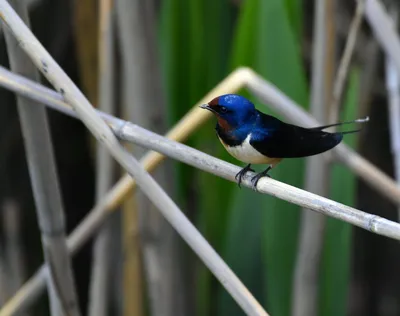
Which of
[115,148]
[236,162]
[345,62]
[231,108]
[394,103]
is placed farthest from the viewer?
[394,103]

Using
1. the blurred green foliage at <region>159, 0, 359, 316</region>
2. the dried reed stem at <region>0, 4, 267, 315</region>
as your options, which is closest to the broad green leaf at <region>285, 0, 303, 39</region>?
the blurred green foliage at <region>159, 0, 359, 316</region>

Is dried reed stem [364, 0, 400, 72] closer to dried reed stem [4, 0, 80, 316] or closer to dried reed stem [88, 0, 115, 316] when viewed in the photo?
dried reed stem [88, 0, 115, 316]

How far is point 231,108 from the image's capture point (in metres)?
0.56

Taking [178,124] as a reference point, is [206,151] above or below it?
below

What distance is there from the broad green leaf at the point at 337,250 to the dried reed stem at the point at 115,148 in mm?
327

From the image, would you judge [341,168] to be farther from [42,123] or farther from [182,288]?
[42,123]

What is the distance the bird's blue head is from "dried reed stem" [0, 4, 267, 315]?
14 centimetres

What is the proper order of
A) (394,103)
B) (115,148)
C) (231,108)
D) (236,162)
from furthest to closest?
(394,103) → (236,162) → (115,148) → (231,108)

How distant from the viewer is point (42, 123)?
73 cm

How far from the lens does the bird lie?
0.56 m

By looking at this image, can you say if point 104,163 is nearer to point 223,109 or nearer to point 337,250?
point 337,250

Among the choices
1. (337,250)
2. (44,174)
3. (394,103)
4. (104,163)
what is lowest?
(337,250)

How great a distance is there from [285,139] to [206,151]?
0.53 metres

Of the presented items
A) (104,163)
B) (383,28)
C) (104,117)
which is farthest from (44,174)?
(383,28)
